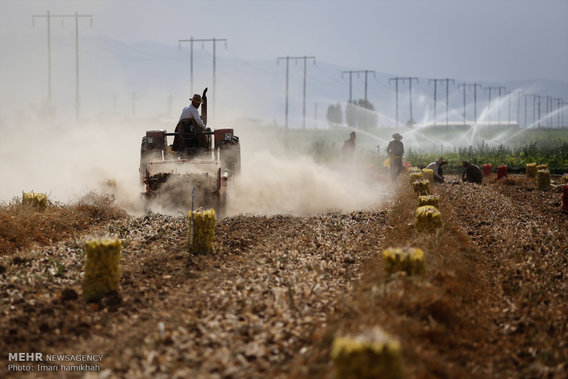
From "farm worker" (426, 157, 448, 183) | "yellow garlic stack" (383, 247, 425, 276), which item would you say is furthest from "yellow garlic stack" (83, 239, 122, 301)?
"farm worker" (426, 157, 448, 183)

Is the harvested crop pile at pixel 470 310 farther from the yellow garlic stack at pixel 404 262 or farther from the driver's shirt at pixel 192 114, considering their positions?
the driver's shirt at pixel 192 114

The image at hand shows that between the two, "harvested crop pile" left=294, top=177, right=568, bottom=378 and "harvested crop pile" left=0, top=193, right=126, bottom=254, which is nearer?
"harvested crop pile" left=294, top=177, right=568, bottom=378

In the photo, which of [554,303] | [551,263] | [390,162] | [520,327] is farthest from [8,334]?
[390,162]

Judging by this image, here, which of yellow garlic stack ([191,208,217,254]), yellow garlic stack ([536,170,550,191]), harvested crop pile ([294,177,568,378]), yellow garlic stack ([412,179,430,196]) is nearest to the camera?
harvested crop pile ([294,177,568,378])

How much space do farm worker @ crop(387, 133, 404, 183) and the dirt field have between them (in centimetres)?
1356

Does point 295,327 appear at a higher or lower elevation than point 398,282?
lower

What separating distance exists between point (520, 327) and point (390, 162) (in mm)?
19937

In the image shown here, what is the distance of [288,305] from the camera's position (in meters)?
7.69

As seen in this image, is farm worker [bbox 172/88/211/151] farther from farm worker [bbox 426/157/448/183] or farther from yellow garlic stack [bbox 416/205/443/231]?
farm worker [bbox 426/157/448/183]

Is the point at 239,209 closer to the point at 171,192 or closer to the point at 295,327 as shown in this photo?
the point at 171,192

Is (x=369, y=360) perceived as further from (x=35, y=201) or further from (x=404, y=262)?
(x=35, y=201)

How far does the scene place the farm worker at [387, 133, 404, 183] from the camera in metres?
26.5

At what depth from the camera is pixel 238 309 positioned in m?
7.47

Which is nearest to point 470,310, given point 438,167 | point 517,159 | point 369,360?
point 369,360
